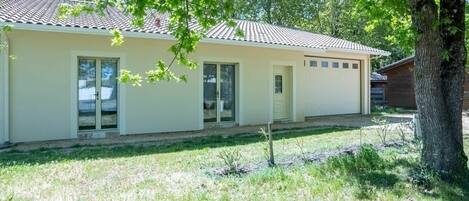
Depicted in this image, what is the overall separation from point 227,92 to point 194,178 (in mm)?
8818

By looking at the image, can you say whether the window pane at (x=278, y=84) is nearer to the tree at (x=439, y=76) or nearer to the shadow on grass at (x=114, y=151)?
the shadow on grass at (x=114, y=151)

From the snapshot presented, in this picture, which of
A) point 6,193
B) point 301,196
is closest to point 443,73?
point 301,196

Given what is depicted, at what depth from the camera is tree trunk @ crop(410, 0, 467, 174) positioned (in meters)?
6.42

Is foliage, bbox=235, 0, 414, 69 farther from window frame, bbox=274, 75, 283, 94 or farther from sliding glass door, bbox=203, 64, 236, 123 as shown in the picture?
sliding glass door, bbox=203, 64, 236, 123

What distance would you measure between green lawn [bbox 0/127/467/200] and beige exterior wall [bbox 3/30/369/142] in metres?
2.45

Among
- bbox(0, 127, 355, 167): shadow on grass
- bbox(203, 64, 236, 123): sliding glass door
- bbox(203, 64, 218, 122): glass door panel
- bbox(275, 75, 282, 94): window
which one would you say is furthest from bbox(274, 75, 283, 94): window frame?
bbox(0, 127, 355, 167): shadow on grass

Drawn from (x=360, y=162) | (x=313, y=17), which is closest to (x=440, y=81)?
(x=360, y=162)

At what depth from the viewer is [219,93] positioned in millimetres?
15117

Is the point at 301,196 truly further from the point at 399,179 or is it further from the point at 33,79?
the point at 33,79

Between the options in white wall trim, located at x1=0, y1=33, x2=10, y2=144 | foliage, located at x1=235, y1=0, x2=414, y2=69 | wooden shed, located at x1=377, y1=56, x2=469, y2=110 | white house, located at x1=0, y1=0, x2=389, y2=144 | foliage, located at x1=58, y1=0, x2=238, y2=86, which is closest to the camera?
foliage, located at x1=58, y1=0, x2=238, y2=86

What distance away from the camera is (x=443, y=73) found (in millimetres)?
6770

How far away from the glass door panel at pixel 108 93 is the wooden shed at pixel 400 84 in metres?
20.7

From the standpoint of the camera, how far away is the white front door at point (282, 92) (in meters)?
16.9

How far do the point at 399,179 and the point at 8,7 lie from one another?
425 inches
